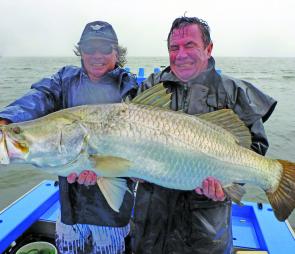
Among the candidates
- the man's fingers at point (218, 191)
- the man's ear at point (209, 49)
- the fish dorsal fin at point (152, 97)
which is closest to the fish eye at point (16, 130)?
the fish dorsal fin at point (152, 97)

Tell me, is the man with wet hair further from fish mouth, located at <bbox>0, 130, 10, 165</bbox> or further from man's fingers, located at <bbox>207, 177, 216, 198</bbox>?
fish mouth, located at <bbox>0, 130, 10, 165</bbox>

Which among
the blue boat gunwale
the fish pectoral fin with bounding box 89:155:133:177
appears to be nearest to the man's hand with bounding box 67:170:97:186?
the fish pectoral fin with bounding box 89:155:133:177

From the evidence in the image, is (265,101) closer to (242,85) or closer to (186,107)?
(242,85)

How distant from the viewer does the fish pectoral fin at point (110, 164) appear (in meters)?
2.26

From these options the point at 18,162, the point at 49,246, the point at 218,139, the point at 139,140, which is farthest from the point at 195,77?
the point at 49,246

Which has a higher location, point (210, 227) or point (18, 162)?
point (18, 162)

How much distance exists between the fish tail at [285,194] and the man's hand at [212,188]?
42 cm

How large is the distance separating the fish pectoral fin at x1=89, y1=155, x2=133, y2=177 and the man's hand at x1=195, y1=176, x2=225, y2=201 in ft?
1.91

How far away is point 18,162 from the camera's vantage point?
2182mm

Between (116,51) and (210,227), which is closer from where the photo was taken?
(210,227)

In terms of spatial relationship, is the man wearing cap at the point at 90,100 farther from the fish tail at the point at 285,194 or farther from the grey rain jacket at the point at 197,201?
the fish tail at the point at 285,194

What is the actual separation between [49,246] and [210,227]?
1.89 m

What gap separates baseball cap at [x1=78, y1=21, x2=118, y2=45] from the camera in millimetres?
3000

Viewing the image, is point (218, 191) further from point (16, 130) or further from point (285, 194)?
point (16, 130)
